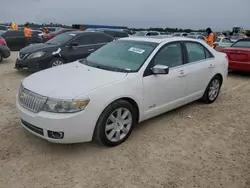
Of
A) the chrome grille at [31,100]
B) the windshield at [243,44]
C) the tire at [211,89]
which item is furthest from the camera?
the windshield at [243,44]

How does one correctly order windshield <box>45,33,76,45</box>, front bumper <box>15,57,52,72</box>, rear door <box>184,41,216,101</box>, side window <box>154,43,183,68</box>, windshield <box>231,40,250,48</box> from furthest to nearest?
1. windshield <box>231,40,250,48</box>
2. windshield <box>45,33,76,45</box>
3. front bumper <box>15,57,52,72</box>
4. rear door <box>184,41,216,101</box>
5. side window <box>154,43,183,68</box>

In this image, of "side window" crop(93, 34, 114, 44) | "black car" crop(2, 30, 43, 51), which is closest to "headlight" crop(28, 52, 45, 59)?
"side window" crop(93, 34, 114, 44)

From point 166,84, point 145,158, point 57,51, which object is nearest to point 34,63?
point 57,51

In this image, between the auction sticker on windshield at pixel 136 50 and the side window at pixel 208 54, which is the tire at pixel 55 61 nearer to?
the auction sticker on windshield at pixel 136 50

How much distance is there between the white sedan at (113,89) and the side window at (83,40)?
4.13 metres

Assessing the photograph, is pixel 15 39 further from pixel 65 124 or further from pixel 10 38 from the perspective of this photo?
pixel 65 124

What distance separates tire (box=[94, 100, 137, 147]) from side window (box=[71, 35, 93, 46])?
5.57m

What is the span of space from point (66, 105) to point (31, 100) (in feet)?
1.92

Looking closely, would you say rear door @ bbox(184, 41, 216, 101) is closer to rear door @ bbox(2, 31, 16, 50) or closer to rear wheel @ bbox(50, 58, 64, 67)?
rear wheel @ bbox(50, 58, 64, 67)

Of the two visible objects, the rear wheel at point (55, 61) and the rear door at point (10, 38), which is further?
the rear door at point (10, 38)

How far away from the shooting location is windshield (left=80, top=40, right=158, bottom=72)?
4.03 m

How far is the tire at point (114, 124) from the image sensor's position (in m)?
3.42

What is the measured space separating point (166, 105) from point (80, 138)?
5.73 feet

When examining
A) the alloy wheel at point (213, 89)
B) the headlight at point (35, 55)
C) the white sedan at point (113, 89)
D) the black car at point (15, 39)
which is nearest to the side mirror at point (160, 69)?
the white sedan at point (113, 89)
